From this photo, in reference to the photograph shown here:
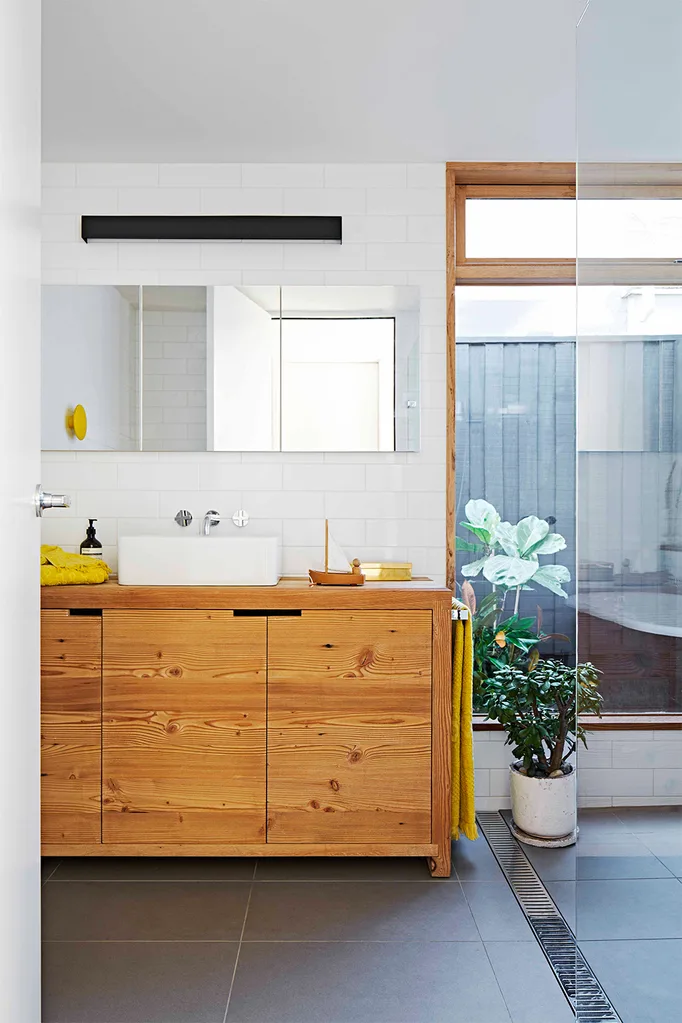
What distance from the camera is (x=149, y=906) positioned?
2508 mm

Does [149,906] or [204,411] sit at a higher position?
[204,411]

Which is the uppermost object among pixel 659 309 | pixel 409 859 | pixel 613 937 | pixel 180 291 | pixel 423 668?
pixel 180 291

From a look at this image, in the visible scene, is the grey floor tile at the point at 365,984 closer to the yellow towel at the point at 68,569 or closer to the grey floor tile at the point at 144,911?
the grey floor tile at the point at 144,911

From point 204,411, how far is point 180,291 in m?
0.47

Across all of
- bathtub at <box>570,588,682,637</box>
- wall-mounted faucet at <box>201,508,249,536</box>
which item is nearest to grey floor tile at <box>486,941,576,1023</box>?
bathtub at <box>570,588,682,637</box>

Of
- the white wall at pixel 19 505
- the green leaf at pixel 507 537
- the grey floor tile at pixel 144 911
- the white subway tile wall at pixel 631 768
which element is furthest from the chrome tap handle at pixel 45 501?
the green leaf at pixel 507 537

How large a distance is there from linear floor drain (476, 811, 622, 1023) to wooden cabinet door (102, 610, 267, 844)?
0.85m

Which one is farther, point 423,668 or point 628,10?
point 423,668

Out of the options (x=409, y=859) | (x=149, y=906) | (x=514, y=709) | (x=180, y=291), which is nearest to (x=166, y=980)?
(x=149, y=906)

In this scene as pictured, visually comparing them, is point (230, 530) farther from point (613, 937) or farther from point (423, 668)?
point (613, 937)

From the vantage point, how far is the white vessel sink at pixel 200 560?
278cm

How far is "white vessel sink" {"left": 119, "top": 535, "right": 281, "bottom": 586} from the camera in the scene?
278 cm

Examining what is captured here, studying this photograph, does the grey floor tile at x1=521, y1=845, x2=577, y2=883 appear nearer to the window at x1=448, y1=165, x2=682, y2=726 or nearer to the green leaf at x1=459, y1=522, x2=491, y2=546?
the green leaf at x1=459, y1=522, x2=491, y2=546

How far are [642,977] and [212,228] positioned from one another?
2761 millimetres
